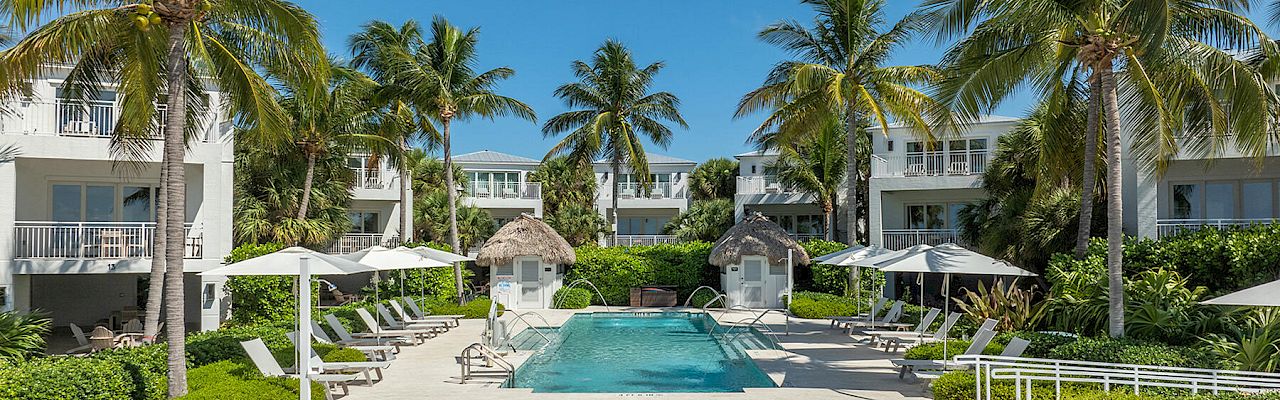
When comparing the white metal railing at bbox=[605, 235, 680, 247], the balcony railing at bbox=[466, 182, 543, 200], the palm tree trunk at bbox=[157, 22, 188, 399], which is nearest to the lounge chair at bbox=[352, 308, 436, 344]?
the palm tree trunk at bbox=[157, 22, 188, 399]

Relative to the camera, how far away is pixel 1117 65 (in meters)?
13.5

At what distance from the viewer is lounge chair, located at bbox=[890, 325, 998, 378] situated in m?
11.3

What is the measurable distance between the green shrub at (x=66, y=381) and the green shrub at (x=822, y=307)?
15463 millimetres

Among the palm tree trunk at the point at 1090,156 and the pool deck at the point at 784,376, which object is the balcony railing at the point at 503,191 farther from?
the palm tree trunk at the point at 1090,156

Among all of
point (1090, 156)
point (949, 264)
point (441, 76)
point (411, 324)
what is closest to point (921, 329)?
point (949, 264)

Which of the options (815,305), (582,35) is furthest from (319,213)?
(815,305)

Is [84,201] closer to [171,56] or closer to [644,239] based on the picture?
[171,56]

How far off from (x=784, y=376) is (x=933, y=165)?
48.3 feet

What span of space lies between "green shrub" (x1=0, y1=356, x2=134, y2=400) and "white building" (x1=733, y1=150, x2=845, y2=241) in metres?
24.1

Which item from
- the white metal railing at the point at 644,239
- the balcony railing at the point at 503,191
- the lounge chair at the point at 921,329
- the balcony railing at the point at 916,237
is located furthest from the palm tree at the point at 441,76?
the lounge chair at the point at 921,329

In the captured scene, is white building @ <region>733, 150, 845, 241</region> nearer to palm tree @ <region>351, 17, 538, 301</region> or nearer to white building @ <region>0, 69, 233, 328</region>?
palm tree @ <region>351, 17, 538, 301</region>

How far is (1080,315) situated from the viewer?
45.3ft

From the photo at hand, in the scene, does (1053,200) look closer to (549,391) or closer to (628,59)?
(549,391)

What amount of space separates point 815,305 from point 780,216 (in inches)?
598
